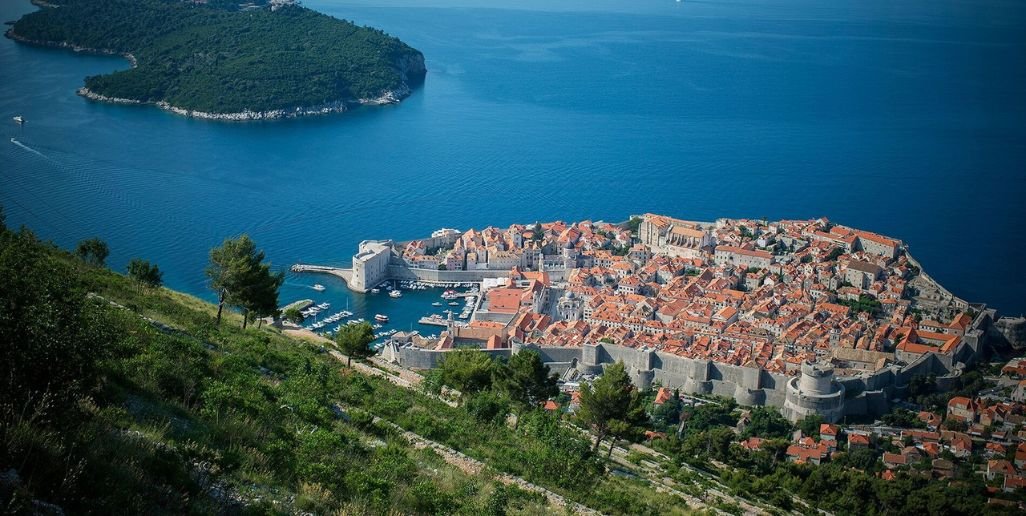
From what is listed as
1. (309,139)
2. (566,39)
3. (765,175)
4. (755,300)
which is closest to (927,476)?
(755,300)

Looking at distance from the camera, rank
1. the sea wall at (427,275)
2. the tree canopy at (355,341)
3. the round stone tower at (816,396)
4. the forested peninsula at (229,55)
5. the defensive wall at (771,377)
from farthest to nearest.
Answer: the forested peninsula at (229,55) → the sea wall at (427,275) → the defensive wall at (771,377) → the round stone tower at (816,396) → the tree canopy at (355,341)

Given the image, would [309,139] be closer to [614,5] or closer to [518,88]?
[518,88]

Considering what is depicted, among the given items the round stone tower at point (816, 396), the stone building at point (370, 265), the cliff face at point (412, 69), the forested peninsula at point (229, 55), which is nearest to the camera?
the round stone tower at point (816, 396)

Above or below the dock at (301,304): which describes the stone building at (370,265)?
above

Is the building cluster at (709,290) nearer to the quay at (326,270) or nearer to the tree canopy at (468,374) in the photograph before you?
the quay at (326,270)

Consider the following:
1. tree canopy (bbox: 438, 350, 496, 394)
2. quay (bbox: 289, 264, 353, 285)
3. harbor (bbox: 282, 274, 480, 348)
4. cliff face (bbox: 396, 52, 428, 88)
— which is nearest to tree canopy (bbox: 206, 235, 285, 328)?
tree canopy (bbox: 438, 350, 496, 394)

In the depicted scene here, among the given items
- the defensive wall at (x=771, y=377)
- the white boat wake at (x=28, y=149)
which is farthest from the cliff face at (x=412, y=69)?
the defensive wall at (x=771, y=377)
